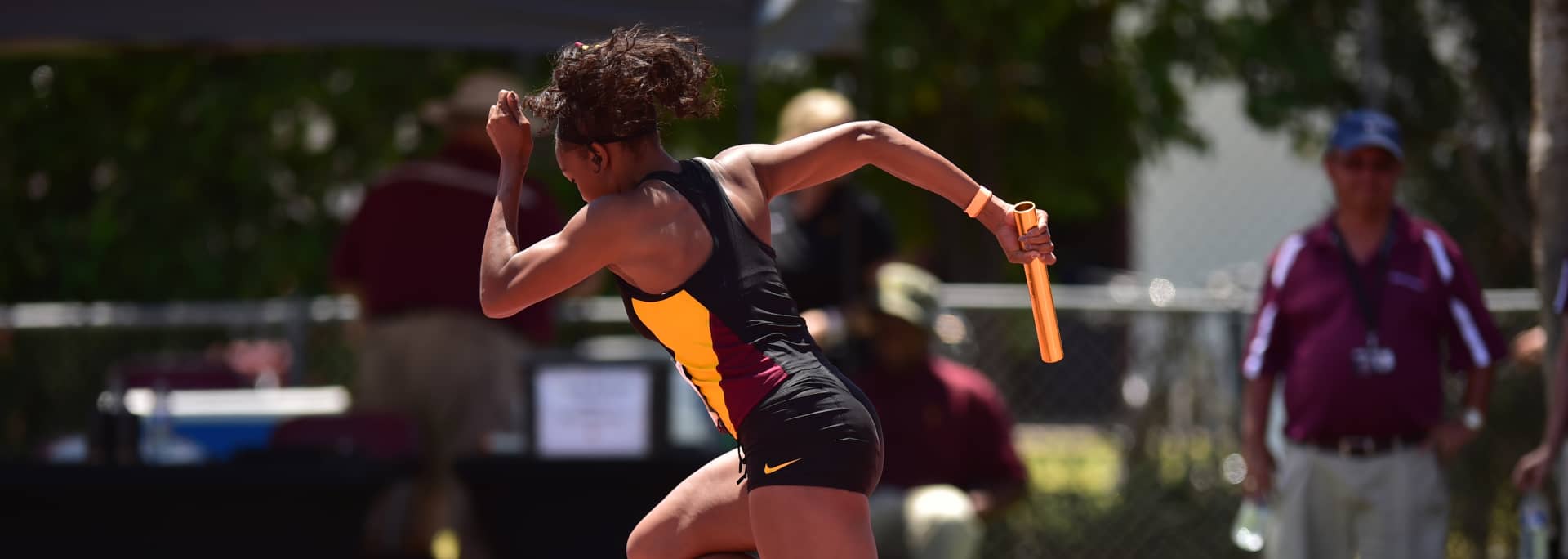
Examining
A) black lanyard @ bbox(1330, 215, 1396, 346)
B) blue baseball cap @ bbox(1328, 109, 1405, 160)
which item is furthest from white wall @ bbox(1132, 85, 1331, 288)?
black lanyard @ bbox(1330, 215, 1396, 346)

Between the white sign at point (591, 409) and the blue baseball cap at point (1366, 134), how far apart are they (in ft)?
8.13

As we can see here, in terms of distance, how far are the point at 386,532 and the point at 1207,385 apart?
3.53 meters

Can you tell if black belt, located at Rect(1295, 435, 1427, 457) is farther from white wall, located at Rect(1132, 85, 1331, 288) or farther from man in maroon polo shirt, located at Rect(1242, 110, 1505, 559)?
white wall, located at Rect(1132, 85, 1331, 288)

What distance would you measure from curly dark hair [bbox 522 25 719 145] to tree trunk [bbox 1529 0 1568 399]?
119 inches

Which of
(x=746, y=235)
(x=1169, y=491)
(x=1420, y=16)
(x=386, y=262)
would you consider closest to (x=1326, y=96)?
(x=1420, y=16)

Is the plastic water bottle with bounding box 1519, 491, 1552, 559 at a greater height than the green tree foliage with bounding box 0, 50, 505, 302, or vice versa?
the green tree foliage with bounding box 0, 50, 505, 302

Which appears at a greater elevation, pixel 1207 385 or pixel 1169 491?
pixel 1207 385

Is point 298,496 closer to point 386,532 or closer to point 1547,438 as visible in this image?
point 386,532

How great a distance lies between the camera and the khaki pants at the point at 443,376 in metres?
6.55

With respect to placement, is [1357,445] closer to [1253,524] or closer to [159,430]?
[1253,524]

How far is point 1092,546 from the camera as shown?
7480 mm

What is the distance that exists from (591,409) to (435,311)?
0.88 m

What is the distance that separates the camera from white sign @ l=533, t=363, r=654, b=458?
20.0 feet

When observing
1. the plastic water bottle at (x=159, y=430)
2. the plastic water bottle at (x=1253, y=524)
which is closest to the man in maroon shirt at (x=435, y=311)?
the plastic water bottle at (x=159, y=430)
